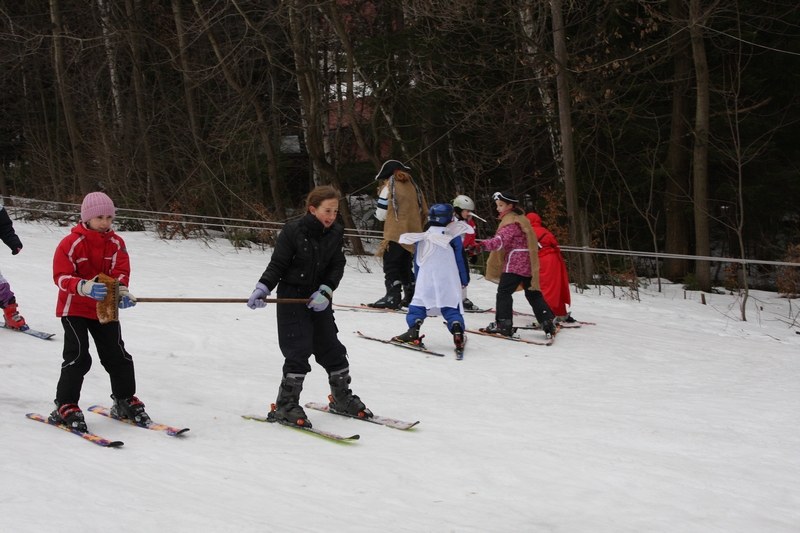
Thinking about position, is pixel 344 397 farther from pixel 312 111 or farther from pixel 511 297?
pixel 312 111

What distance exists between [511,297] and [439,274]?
1236 mm

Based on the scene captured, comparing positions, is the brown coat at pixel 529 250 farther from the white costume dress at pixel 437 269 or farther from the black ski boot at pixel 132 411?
the black ski boot at pixel 132 411

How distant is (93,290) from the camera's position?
509 cm

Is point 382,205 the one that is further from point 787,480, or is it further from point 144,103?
point 144,103

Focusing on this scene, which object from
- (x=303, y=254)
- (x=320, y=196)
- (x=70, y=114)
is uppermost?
(x=70, y=114)

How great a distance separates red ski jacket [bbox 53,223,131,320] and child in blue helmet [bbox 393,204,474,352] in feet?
12.7

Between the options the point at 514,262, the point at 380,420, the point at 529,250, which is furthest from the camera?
the point at 514,262

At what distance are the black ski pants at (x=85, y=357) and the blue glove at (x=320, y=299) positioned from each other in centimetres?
128

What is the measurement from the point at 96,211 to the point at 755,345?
25.7 feet

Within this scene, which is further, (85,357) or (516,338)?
(516,338)

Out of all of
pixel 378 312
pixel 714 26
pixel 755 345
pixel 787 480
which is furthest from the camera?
pixel 714 26

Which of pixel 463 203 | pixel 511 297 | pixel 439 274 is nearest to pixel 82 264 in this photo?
pixel 439 274

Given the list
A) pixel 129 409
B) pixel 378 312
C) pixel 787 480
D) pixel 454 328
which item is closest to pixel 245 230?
pixel 378 312

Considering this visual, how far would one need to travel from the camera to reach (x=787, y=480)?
5164 millimetres
